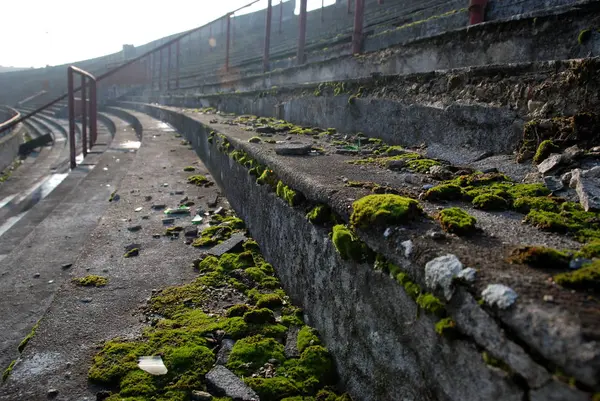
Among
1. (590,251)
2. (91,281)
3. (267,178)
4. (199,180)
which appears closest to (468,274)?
(590,251)

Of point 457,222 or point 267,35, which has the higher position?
point 267,35

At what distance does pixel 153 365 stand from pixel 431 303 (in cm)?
133

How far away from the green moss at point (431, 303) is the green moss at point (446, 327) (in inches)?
1.4

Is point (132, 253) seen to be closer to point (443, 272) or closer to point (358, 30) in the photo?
point (443, 272)

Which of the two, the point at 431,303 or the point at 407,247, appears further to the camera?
the point at 407,247

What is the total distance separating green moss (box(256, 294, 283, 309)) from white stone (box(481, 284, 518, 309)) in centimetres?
157

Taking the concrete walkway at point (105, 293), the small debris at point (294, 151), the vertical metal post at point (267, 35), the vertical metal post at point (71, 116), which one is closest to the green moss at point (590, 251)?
the concrete walkway at point (105, 293)

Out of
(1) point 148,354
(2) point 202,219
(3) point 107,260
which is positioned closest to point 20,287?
(3) point 107,260

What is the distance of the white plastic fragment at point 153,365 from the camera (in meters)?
2.02

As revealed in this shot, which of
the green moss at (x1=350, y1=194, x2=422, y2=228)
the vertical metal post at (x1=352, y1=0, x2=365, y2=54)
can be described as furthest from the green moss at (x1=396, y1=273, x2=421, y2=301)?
the vertical metal post at (x1=352, y1=0, x2=365, y2=54)

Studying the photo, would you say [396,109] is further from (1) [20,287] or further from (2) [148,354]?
(1) [20,287]

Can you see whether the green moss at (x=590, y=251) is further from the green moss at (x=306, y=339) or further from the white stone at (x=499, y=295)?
the green moss at (x=306, y=339)

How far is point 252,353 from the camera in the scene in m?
2.14

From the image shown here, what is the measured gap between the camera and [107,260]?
10.6 feet
